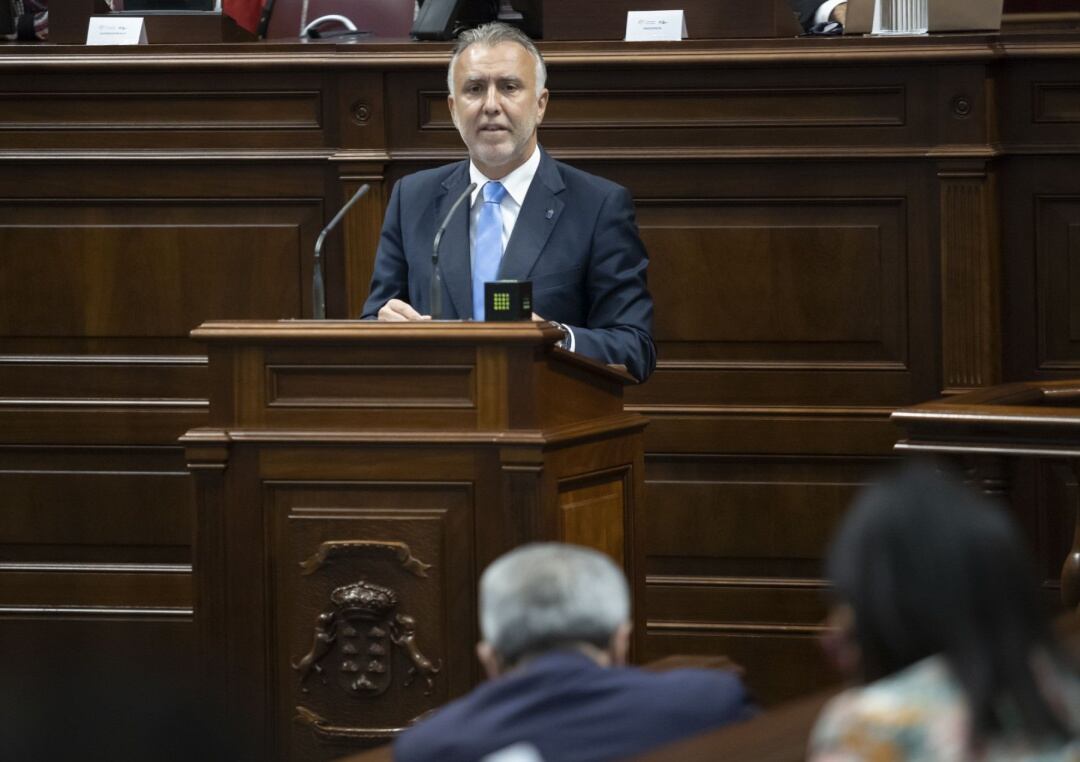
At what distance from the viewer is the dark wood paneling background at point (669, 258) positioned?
495cm

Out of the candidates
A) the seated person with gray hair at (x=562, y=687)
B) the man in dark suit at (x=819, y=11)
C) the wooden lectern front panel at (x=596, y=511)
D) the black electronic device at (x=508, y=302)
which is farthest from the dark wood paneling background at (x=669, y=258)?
the seated person with gray hair at (x=562, y=687)

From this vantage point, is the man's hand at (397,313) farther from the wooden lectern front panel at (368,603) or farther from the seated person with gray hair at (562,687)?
the seated person with gray hair at (562,687)

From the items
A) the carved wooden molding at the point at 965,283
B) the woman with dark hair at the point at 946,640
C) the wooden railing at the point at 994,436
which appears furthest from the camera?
the carved wooden molding at the point at 965,283

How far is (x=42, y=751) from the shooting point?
3.88ft

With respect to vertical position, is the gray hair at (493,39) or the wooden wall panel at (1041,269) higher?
the gray hair at (493,39)

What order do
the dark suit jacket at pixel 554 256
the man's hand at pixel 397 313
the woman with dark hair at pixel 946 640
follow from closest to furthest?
the woman with dark hair at pixel 946 640, the man's hand at pixel 397 313, the dark suit jacket at pixel 554 256

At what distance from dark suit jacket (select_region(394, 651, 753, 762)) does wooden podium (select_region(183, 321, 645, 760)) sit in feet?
4.63

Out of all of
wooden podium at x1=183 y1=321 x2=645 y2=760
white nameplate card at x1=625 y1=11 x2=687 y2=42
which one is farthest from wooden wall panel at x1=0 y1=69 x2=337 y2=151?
wooden podium at x1=183 y1=321 x2=645 y2=760

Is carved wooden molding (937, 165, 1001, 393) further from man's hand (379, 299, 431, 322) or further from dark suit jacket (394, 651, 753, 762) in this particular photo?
dark suit jacket (394, 651, 753, 762)

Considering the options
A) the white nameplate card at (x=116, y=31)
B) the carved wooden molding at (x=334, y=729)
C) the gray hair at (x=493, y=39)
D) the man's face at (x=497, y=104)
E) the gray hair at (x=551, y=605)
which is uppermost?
the white nameplate card at (x=116, y=31)

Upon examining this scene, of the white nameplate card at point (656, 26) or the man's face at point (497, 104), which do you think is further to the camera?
the white nameplate card at point (656, 26)

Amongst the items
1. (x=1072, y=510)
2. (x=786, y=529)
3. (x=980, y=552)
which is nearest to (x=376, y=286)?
(x=786, y=529)

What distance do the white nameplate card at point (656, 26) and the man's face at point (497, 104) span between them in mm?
1078

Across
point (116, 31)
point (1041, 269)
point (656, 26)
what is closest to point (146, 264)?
point (116, 31)
